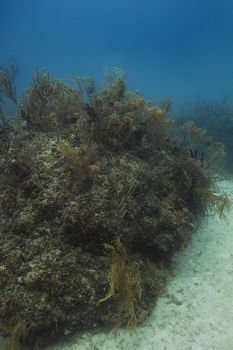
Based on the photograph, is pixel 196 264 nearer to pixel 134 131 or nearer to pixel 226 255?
pixel 226 255

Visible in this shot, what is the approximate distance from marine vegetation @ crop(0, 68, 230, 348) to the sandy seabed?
175mm

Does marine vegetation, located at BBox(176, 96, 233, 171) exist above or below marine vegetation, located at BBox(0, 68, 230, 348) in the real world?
above

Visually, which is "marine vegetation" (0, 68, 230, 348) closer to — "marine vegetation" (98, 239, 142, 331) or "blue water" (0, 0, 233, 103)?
"marine vegetation" (98, 239, 142, 331)

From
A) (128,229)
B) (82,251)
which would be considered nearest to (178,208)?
(128,229)


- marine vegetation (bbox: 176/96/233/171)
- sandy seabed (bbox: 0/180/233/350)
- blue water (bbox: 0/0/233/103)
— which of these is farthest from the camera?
blue water (bbox: 0/0/233/103)

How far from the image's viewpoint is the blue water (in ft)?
310

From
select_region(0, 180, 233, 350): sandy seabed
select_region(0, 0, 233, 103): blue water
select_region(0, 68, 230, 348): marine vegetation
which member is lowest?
select_region(0, 180, 233, 350): sandy seabed

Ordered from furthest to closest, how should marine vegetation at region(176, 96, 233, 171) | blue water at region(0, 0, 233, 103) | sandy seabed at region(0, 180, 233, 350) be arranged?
blue water at region(0, 0, 233, 103) < marine vegetation at region(176, 96, 233, 171) < sandy seabed at region(0, 180, 233, 350)

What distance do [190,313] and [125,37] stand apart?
143 meters

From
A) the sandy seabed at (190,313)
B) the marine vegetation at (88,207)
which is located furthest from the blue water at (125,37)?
the sandy seabed at (190,313)

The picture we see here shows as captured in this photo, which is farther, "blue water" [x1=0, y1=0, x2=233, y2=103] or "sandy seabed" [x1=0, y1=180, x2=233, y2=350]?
"blue water" [x1=0, y1=0, x2=233, y2=103]

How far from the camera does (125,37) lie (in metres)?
134

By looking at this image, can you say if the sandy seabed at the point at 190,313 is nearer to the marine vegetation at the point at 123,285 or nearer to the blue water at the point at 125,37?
the marine vegetation at the point at 123,285

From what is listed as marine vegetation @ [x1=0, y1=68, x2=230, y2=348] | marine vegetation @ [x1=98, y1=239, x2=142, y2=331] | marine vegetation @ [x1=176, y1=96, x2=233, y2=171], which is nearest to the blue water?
marine vegetation @ [x1=176, y1=96, x2=233, y2=171]
